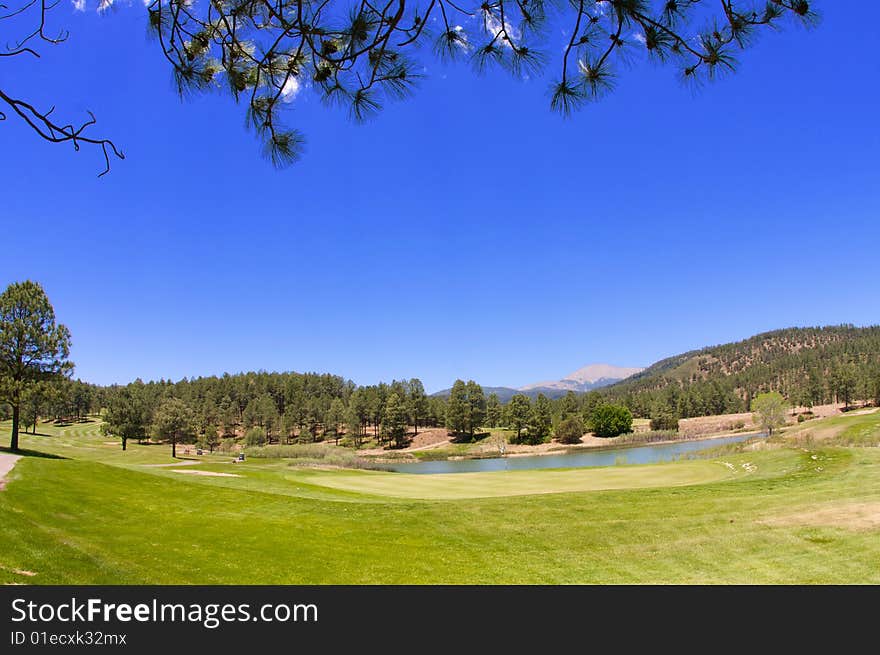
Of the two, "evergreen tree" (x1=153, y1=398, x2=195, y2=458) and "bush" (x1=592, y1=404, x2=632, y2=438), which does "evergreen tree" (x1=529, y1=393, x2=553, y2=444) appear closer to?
"bush" (x1=592, y1=404, x2=632, y2=438)

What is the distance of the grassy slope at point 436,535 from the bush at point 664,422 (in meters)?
79.3

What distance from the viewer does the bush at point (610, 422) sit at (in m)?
84.5

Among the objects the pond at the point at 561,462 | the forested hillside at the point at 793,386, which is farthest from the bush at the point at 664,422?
the pond at the point at 561,462

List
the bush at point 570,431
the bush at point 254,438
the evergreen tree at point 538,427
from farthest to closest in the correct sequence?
the bush at point 254,438 < the evergreen tree at point 538,427 < the bush at point 570,431

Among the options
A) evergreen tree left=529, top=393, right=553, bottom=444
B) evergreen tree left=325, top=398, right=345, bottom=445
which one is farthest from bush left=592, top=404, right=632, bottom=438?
evergreen tree left=325, top=398, right=345, bottom=445

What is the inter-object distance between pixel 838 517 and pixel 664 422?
9034 cm

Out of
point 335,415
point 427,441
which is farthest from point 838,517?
point 335,415

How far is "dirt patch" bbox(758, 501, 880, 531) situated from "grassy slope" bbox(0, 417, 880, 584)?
24cm

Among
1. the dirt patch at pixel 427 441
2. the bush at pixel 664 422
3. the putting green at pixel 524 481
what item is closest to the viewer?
the putting green at pixel 524 481

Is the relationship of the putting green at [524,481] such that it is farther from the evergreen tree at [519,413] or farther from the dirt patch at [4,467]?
the evergreen tree at [519,413]

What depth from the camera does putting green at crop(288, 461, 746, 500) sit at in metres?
19.5
